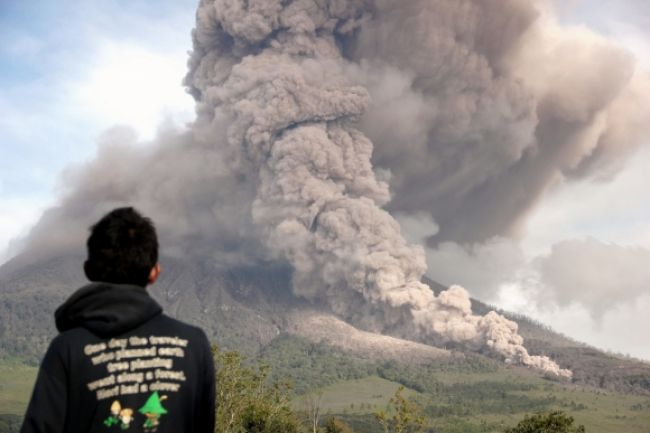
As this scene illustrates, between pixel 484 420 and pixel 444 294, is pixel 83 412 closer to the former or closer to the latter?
pixel 484 420

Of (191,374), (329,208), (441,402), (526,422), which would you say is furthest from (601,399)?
(191,374)

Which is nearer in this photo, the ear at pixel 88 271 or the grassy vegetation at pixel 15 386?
the ear at pixel 88 271

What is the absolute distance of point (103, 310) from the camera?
3.60m

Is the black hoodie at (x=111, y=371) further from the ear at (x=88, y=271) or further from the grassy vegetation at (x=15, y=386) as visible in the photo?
the grassy vegetation at (x=15, y=386)

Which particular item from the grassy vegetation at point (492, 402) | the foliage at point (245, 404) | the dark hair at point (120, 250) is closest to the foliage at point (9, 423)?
the grassy vegetation at point (492, 402)

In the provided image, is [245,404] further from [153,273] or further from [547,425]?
[153,273]

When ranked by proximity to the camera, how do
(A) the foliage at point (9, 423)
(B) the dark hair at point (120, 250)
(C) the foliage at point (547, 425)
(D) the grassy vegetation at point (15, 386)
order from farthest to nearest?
(D) the grassy vegetation at point (15, 386), (A) the foliage at point (9, 423), (C) the foliage at point (547, 425), (B) the dark hair at point (120, 250)

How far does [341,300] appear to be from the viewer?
157 meters

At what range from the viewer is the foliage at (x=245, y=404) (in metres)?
41.1

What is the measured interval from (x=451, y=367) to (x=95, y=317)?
162815 millimetres

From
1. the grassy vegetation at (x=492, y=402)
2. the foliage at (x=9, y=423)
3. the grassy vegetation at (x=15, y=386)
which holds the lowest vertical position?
the foliage at (x=9, y=423)

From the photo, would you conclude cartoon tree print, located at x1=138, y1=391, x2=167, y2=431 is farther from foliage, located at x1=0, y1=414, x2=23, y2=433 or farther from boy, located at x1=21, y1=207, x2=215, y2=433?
foliage, located at x1=0, y1=414, x2=23, y2=433

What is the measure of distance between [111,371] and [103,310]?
298mm

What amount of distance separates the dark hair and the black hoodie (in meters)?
0.09
